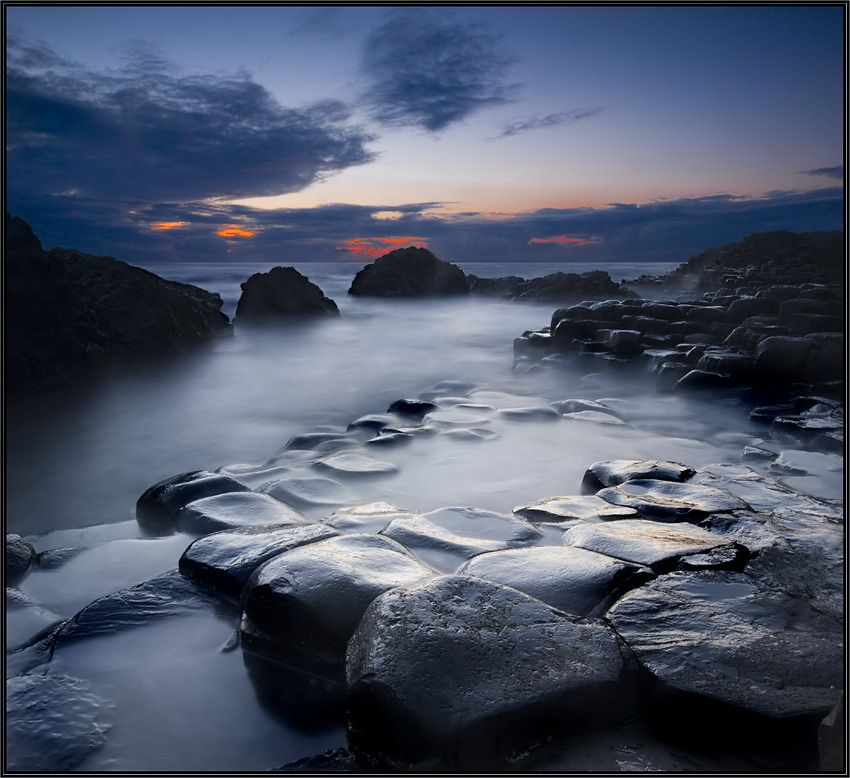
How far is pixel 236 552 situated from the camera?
267cm

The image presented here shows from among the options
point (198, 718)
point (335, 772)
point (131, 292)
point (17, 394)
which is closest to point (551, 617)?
point (335, 772)

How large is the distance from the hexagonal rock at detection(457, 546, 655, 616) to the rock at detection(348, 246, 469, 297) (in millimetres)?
28550

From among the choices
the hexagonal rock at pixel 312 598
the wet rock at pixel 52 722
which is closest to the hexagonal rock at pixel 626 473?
the hexagonal rock at pixel 312 598

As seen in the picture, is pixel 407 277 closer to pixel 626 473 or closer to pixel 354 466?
pixel 354 466

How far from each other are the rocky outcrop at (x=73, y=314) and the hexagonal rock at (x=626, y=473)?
23.2 feet

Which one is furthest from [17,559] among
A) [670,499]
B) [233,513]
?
[670,499]

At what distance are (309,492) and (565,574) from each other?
7.28ft

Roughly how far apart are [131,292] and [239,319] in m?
6.38

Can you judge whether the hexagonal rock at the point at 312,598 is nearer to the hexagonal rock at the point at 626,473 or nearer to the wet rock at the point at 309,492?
the wet rock at the point at 309,492

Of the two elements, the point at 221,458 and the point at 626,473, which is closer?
Answer: the point at 626,473

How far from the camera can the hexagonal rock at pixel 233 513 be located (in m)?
3.18

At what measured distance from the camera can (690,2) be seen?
135 inches

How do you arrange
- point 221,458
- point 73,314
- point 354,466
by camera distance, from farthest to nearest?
point 73,314 < point 221,458 < point 354,466

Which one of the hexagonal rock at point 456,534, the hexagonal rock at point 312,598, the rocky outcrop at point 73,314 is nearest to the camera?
the hexagonal rock at point 312,598
